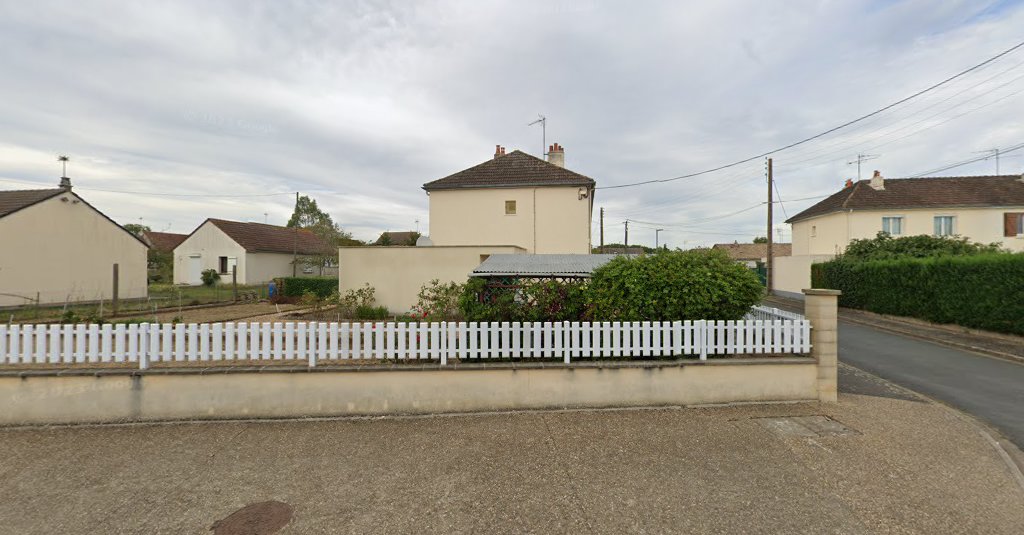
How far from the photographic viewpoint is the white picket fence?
552 cm

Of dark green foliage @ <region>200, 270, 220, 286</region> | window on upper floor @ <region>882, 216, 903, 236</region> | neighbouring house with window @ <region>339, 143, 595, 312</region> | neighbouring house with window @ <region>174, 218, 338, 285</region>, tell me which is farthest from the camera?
neighbouring house with window @ <region>174, 218, 338, 285</region>

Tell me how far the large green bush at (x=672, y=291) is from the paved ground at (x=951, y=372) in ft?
11.3

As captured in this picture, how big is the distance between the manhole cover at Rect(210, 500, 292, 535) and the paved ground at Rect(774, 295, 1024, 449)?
8.25 meters

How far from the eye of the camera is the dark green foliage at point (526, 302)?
6457 mm

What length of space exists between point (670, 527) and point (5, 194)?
32.0 meters

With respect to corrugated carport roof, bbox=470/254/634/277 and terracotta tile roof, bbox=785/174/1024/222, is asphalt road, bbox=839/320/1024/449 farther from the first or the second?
terracotta tile roof, bbox=785/174/1024/222

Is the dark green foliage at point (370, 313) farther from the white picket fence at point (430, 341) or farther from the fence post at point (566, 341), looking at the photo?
the fence post at point (566, 341)

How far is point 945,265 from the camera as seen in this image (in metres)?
12.3

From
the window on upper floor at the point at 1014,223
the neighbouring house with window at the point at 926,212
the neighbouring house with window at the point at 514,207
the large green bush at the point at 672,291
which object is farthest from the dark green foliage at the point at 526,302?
the window on upper floor at the point at 1014,223

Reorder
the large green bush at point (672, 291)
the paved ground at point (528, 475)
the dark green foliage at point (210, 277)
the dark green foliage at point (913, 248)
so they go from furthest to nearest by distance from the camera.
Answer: the dark green foliage at point (210, 277) → the dark green foliage at point (913, 248) → the large green bush at point (672, 291) → the paved ground at point (528, 475)

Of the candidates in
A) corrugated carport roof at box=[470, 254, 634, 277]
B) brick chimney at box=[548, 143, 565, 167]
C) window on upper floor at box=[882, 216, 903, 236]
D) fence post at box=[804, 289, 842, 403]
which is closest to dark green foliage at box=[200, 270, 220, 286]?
brick chimney at box=[548, 143, 565, 167]

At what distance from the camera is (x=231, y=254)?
3234 centimetres

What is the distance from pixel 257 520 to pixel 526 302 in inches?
171

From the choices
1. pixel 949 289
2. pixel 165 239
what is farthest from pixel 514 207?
pixel 165 239
